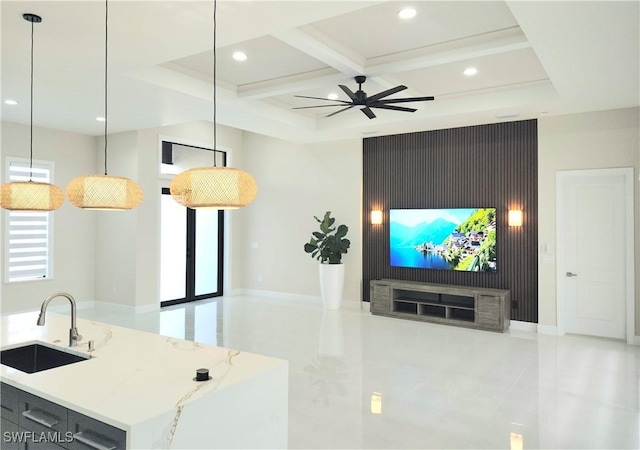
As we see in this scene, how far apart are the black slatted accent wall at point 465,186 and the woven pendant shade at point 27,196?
576cm

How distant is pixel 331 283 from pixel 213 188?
240 inches

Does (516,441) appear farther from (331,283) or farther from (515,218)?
(331,283)

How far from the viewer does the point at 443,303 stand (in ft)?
23.7

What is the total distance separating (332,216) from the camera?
876 cm

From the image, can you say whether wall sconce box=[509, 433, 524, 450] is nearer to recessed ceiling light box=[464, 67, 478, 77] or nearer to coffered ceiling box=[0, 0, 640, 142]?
coffered ceiling box=[0, 0, 640, 142]

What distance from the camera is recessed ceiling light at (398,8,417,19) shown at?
398 cm

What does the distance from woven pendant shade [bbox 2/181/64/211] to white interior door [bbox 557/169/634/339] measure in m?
6.16

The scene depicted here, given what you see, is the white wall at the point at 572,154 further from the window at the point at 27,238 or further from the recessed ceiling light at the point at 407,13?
the window at the point at 27,238

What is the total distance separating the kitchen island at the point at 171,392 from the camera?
5.98ft

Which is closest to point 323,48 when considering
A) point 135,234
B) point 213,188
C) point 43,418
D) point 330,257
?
point 213,188

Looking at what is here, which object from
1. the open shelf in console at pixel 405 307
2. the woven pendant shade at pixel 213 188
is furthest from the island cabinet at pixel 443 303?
the woven pendant shade at pixel 213 188

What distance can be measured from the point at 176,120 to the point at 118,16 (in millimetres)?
3662

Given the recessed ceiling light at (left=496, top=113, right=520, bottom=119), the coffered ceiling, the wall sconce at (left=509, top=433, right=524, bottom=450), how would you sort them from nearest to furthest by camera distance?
the wall sconce at (left=509, top=433, right=524, bottom=450) < the coffered ceiling < the recessed ceiling light at (left=496, top=113, right=520, bottom=119)

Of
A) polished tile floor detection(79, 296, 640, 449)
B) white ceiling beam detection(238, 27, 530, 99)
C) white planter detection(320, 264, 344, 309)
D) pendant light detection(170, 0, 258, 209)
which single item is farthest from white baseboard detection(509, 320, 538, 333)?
pendant light detection(170, 0, 258, 209)
